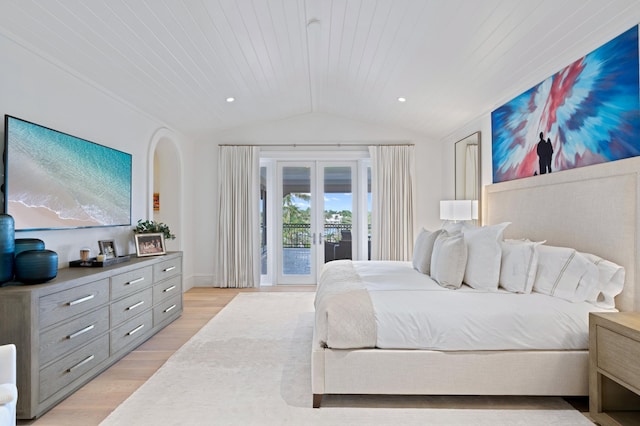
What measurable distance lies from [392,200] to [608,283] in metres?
3.55

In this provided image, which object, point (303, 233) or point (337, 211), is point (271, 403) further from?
point (337, 211)

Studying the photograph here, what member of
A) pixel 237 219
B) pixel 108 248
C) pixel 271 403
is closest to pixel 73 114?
pixel 108 248

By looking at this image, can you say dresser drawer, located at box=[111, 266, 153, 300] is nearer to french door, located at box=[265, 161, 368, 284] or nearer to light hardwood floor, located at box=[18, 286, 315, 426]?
light hardwood floor, located at box=[18, 286, 315, 426]

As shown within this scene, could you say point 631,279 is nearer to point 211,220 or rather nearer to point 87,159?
point 87,159

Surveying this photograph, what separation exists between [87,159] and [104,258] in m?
0.89

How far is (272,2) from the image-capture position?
A: 2631mm

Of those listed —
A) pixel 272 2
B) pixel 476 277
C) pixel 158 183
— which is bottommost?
pixel 476 277

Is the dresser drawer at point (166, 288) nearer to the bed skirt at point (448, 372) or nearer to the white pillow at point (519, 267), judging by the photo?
the bed skirt at point (448, 372)

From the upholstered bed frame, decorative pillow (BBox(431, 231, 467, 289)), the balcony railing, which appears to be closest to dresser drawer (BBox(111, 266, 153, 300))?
the upholstered bed frame

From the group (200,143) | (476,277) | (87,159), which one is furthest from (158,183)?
(476,277)

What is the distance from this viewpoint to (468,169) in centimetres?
457

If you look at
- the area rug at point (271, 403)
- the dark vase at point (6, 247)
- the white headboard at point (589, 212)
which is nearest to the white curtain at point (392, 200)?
the white headboard at point (589, 212)

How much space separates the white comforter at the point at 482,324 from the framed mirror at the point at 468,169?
6.93ft

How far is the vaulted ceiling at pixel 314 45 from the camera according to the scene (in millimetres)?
2334
